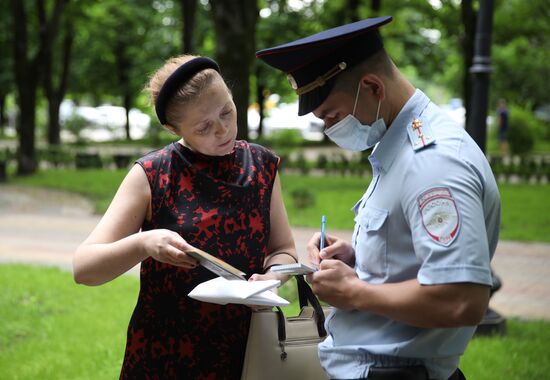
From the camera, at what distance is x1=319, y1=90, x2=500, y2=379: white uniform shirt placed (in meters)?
1.85

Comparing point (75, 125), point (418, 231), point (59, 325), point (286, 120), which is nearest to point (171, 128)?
point (418, 231)

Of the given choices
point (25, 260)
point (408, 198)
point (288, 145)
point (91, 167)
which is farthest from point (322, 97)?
point (288, 145)

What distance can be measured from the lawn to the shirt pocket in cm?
950

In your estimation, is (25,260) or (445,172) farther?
(25,260)

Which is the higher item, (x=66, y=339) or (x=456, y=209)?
(x=456, y=209)

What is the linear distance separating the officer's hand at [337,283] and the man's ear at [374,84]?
0.46 metres

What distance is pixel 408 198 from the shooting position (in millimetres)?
1943

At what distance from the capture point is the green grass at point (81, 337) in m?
5.44

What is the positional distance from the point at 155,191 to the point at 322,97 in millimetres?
797

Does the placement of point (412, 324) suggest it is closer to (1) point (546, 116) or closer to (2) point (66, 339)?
(2) point (66, 339)

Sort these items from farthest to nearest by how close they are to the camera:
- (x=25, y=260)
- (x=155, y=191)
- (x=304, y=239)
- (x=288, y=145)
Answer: (x=288, y=145), (x=304, y=239), (x=25, y=260), (x=155, y=191)

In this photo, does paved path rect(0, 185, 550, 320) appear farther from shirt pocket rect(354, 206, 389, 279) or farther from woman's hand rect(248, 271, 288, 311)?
shirt pocket rect(354, 206, 389, 279)

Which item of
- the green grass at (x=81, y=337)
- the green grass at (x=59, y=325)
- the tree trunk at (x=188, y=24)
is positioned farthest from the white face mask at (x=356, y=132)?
the tree trunk at (x=188, y=24)

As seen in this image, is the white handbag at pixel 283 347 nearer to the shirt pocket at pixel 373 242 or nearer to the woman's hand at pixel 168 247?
the woman's hand at pixel 168 247
